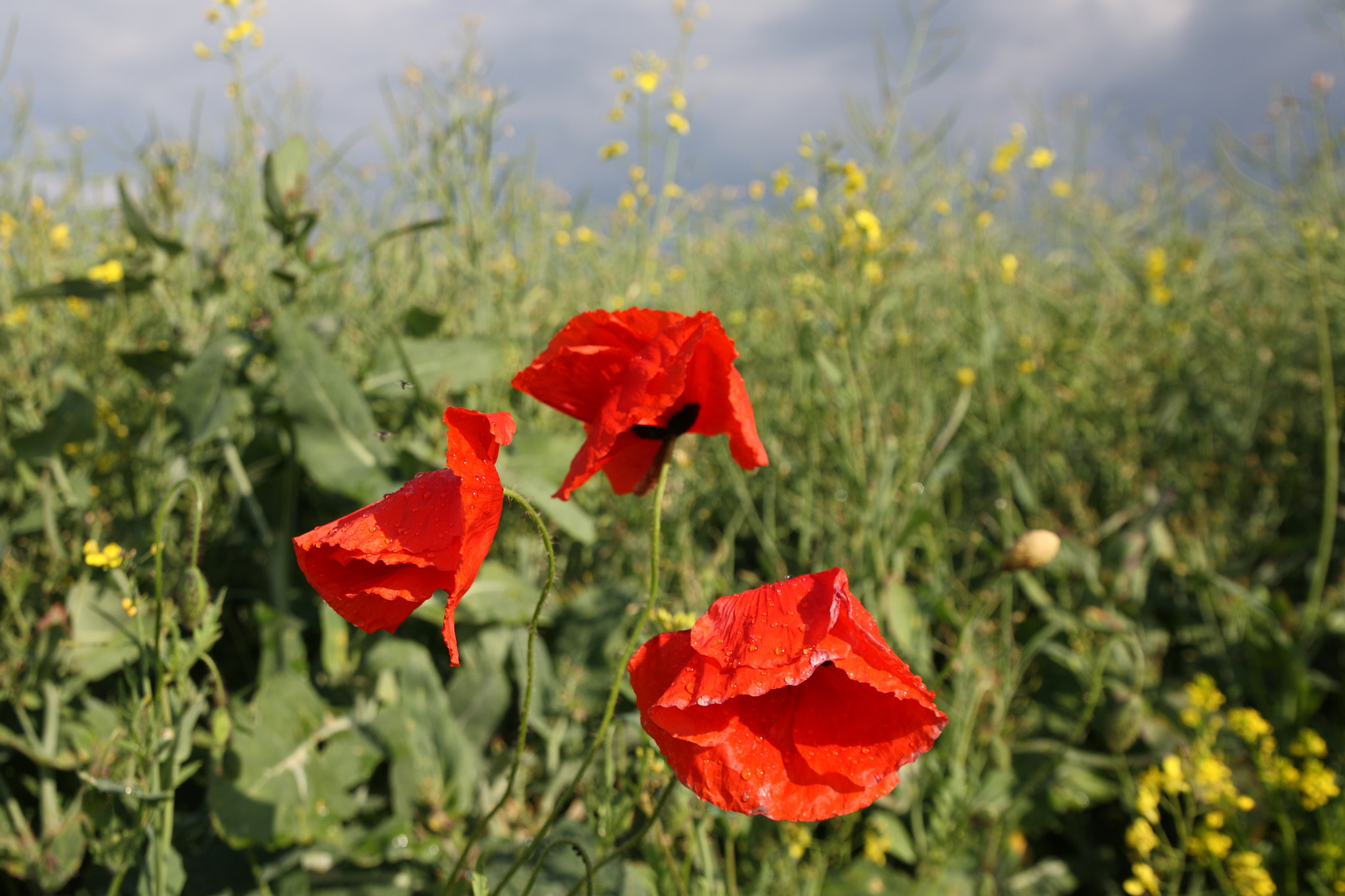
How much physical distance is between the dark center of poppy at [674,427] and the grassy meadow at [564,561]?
0.24 metres

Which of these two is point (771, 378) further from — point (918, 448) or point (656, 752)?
point (656, 752)

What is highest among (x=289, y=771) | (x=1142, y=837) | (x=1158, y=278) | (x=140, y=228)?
(x=140, y=228)

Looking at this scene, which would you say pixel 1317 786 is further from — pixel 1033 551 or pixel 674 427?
pixel 674 427

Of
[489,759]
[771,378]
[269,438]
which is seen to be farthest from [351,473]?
[771,378]

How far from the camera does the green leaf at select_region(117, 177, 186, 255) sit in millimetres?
1423

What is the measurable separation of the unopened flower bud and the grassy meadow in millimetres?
162

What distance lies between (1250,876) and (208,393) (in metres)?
2.00

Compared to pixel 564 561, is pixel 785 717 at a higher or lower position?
higher

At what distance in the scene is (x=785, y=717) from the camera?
0.65m

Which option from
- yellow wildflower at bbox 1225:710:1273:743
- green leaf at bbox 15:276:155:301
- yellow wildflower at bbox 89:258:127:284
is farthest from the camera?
yellow wildflower at bbox 89:258:127:284

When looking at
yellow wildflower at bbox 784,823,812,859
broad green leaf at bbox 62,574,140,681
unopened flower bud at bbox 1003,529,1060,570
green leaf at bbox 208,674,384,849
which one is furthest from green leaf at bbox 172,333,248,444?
unopened flower bud at bbox 1003,529,1060,570

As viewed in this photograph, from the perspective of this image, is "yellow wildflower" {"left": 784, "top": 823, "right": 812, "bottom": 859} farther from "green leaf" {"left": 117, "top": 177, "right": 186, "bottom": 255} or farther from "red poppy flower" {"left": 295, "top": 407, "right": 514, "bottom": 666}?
"green leaf" {"left": 117, "top": 177, "right": 186, "bottom": 255}

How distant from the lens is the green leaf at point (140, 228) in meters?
1.42

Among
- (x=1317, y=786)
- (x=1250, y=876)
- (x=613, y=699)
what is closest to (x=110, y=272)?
(x=613, y=699)
